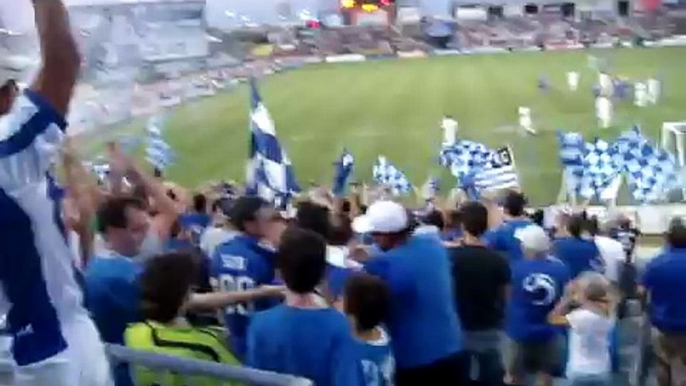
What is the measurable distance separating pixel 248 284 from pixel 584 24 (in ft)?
189

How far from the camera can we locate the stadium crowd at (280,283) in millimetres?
2797

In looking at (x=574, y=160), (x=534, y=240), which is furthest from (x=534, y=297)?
(x=574, y=160)

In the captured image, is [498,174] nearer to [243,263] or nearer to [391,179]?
[391,179]

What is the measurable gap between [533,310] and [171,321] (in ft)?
11.8

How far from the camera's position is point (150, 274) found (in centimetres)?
362

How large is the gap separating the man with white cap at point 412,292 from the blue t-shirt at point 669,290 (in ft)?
5.15

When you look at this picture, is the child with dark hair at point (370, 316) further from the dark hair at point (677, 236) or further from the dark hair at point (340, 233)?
the dark hair at point (677, 236)

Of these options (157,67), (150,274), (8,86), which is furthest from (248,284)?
(157,67)

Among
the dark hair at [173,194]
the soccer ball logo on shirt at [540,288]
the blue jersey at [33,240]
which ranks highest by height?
the blue jersey at [33,240]

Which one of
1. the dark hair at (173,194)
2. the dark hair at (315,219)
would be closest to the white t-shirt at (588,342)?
the dark hair at (315,219)

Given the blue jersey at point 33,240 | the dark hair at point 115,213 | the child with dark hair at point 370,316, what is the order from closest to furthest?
the blue jersey at point 33,240
the child with dark hair at point 370,316
the dark hair at point 115,213

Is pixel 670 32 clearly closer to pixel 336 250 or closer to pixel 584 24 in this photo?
pixel 584 24

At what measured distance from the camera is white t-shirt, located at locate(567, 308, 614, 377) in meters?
6.48

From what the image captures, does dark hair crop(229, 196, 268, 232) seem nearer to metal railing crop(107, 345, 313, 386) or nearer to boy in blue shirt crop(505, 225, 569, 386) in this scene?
boy in blue shirt crop(505, 225, 569, 386)
